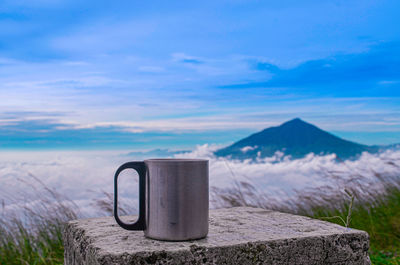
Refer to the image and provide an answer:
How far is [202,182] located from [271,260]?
467 millimetres

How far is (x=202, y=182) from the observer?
5.67 ft

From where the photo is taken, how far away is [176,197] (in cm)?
167

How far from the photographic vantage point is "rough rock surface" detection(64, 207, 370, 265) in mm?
A: 1642

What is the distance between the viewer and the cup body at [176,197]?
1.67 m

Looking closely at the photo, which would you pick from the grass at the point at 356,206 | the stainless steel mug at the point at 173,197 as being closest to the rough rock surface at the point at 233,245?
the stainless steel mug at the point at 173,197

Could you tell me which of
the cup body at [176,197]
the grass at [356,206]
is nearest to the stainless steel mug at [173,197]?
the cup body at [176,197]

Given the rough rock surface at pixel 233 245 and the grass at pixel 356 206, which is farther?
the grass at pixel 356 206

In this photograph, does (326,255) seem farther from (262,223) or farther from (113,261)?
(113,261)

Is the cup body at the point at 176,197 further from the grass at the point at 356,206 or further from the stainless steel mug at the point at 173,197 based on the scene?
the grass at the point at 356,206

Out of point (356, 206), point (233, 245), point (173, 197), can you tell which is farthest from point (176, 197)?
point (356, 206)

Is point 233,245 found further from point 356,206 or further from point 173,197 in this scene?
point 356,206

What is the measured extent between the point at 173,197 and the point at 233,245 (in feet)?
1.08

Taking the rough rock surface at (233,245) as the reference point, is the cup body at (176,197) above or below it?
above

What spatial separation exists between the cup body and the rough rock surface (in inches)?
2.3
